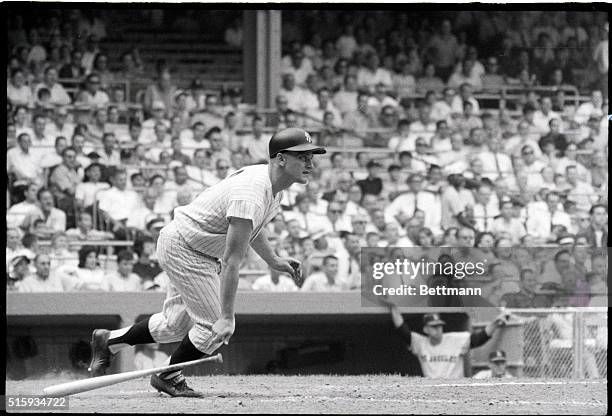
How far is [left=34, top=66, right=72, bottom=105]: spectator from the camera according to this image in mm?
11453

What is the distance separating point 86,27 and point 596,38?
5.87 m

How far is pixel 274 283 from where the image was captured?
30.3 ft

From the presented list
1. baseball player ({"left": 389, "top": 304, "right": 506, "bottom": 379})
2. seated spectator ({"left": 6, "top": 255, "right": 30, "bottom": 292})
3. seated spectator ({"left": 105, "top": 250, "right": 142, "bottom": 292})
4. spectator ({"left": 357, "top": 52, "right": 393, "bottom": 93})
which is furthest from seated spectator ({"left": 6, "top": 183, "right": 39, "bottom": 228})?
spectator ({"left": 357, "top": 52, "right": 393, "bottom": 93})

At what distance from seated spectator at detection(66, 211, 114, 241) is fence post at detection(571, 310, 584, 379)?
3.99m

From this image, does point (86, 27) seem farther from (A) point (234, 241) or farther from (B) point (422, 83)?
(A) point (234, 241)

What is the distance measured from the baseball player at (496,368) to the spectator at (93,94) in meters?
4.94

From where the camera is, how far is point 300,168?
538 centimetres

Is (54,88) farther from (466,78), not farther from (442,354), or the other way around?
(442,354)

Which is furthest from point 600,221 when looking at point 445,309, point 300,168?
point 300,168

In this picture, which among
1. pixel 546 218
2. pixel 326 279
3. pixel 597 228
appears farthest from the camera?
pixel 546 218

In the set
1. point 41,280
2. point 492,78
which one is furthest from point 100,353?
point 492,78

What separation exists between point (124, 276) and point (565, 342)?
3599mm

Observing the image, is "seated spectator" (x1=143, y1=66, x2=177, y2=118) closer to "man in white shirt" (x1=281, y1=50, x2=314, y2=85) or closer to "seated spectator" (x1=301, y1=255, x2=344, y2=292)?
"man in white shirt" (x1=281, y1=50, x2=314, y2=85)

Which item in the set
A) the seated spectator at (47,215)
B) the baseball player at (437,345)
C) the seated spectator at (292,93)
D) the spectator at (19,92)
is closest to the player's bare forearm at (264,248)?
the baseball player at (437,345)
